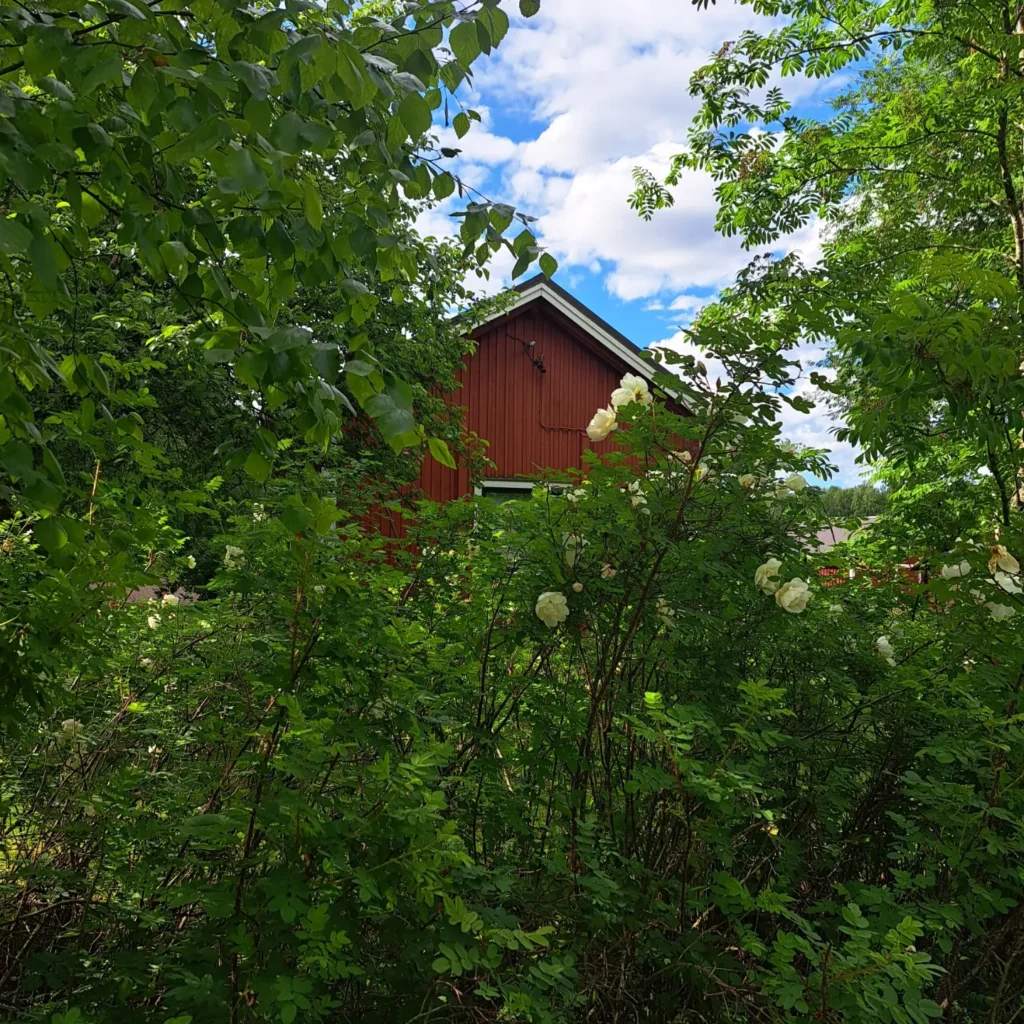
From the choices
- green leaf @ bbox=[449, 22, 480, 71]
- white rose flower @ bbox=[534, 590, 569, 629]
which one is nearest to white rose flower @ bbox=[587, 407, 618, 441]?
white rose flower @ bbox=[534, 590, 569, 629]

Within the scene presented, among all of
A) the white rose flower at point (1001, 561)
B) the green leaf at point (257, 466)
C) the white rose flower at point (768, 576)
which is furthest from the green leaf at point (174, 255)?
the white rose flower at point (1001, 561)

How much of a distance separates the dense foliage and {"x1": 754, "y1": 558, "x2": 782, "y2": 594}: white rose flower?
0.5 inches

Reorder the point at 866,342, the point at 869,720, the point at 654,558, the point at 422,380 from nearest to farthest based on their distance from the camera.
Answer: the point at 654,558
the point at 869,720
the point at 866,342
the point at 422,380

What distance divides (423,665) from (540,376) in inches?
427

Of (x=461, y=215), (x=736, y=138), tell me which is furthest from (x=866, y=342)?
(x=736, y=138)

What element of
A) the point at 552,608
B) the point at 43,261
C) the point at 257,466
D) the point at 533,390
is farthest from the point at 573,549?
the point at 533,390

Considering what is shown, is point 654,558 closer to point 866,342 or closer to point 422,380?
point 866,342

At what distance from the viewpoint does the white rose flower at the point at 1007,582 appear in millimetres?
2418

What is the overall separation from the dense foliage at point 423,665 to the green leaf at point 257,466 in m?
0.04

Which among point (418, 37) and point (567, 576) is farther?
point (567, 576)

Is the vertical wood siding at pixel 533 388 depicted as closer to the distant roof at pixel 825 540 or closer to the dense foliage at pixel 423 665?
the distant roof at pixel 825 540

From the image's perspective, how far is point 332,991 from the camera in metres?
1.67

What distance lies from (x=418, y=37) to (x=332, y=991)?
6.44ft

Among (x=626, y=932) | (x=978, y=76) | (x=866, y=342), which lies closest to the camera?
(x=626, y=932)
